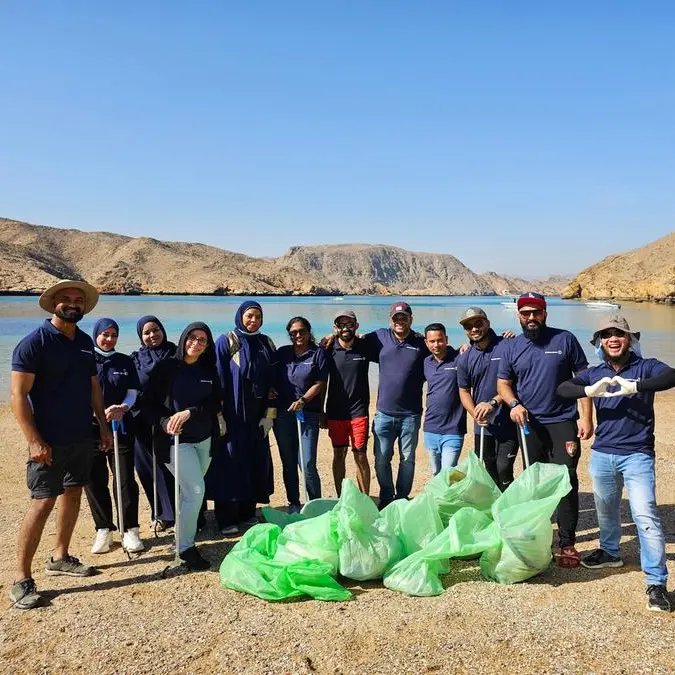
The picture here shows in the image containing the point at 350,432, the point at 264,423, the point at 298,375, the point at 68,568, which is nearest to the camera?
the point at 68,568

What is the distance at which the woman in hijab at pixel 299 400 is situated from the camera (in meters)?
5.44

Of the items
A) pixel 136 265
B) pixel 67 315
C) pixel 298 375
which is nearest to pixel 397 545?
pixel 298 375

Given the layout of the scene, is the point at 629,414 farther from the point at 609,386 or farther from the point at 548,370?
the point at 548,370

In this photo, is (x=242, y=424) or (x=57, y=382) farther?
(x=242, y=424)

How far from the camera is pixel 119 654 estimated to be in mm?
3186

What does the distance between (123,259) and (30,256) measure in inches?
875

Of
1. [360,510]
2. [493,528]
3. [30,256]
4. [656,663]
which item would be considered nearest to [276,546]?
[360,510]

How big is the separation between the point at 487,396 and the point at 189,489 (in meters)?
2.46

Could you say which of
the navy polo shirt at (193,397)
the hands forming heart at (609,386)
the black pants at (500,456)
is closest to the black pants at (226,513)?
the navy polo shirt at (193,397)

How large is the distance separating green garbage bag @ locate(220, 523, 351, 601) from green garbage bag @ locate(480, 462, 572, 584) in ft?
3.31

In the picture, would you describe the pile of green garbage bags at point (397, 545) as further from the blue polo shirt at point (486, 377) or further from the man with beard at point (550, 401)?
the blue polo shirt at point (486, 377)

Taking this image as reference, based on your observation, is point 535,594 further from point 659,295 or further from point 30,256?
point 30,256

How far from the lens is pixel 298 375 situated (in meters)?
5.44

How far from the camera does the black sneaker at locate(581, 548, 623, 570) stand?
4.25 metres
